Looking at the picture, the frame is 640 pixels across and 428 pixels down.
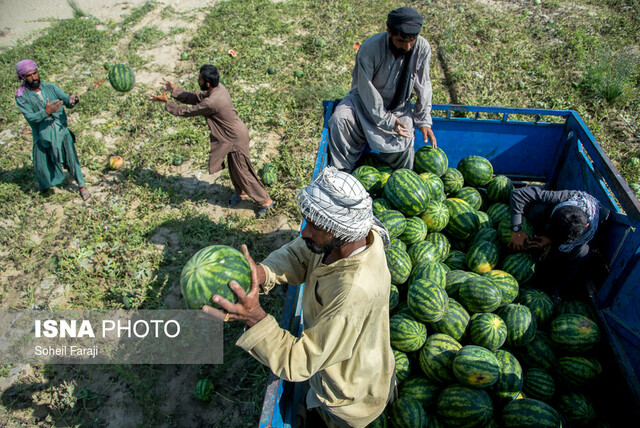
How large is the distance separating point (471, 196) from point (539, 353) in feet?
5.29

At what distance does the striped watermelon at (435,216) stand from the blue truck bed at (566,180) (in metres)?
1.10

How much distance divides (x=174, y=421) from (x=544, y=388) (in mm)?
3096

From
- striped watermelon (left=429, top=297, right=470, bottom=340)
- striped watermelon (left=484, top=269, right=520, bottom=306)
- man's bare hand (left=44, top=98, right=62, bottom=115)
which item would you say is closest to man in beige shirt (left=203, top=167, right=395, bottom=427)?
striped watermelon (left=429, top=297, right=470, bottom=340)

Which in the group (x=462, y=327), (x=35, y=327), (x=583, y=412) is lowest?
(x=35, y=327)

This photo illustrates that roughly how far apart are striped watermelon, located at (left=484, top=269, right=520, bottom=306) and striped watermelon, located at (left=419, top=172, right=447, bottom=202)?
91 cm

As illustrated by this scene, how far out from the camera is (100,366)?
4.06 metres

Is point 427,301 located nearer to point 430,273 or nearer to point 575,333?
point 430,273

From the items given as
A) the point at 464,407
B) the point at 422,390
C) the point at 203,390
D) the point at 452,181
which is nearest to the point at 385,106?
the point at 452,181

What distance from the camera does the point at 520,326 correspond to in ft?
9.92

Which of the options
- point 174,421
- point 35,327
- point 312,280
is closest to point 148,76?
point 35,327

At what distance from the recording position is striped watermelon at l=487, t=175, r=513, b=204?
13.8ft

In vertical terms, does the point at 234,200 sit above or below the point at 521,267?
below

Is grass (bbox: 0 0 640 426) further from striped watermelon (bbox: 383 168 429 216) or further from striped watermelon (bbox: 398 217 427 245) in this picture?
striped watermelon (bbox: 383 168 429 216)

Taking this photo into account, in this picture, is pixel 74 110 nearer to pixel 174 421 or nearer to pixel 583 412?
pixel 174 421
